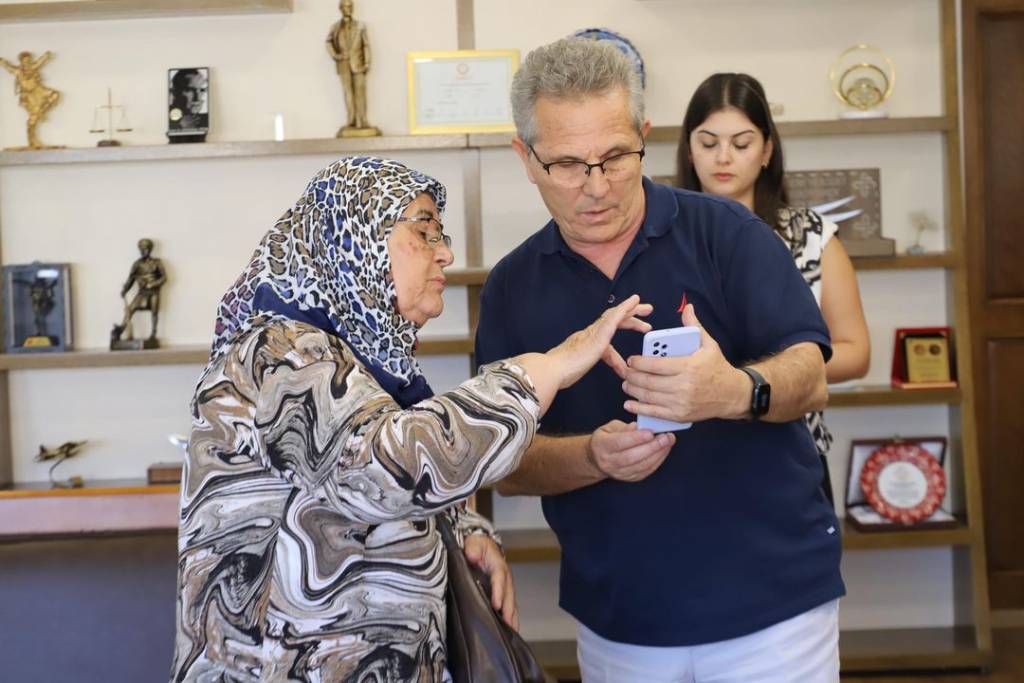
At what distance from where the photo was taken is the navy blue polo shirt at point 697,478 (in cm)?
175

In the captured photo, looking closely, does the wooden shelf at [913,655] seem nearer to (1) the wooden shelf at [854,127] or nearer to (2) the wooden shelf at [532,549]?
(2) the wooden shelf at [532,549]

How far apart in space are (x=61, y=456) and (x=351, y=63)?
5.92 ft

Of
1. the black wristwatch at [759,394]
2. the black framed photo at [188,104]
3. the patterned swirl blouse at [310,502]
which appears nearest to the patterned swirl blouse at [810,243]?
the black wristwatch at [759,394]

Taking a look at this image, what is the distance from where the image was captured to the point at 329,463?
135 centimetres

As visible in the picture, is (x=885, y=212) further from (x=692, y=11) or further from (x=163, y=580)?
(x=163, y=580)

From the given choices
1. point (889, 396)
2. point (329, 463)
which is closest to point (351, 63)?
point (889, 396)

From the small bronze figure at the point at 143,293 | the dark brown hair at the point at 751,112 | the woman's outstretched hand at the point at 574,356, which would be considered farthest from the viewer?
the small bronze figure at the point at 143,293

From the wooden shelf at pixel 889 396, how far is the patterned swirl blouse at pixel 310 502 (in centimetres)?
269

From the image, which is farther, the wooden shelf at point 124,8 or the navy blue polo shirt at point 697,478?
the wooden shelf at point 124,8

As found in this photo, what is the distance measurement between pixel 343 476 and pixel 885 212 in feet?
10.8

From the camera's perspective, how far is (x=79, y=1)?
4023 millimetres

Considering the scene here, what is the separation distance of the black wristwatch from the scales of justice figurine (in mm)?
3332

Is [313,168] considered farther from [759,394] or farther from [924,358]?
[759,394]

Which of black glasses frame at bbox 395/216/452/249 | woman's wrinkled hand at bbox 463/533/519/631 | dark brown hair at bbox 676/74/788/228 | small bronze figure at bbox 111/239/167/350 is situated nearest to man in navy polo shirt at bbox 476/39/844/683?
woman's wrinkled hand at bbox 463/533/519/631
